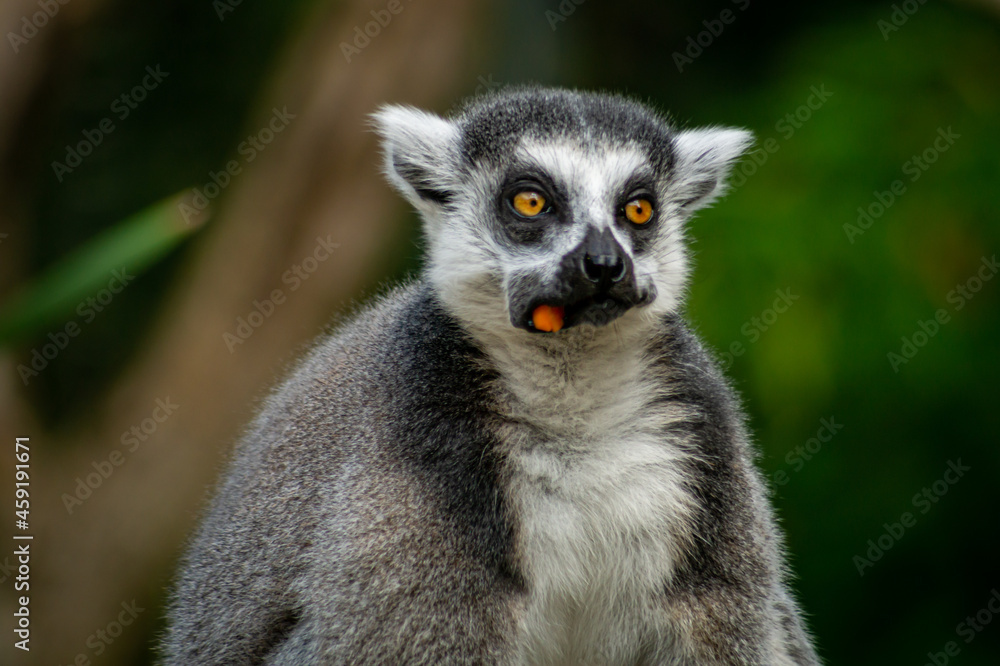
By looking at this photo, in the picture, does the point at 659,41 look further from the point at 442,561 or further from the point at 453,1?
the point at 442,561

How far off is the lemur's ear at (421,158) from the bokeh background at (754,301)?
108 inches

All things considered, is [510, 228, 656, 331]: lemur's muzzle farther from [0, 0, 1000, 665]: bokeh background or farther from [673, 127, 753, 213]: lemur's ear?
[0, 0, 1000, 665]: bokeh background

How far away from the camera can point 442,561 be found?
355 cm

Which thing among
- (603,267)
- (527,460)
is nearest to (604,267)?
(603,267)

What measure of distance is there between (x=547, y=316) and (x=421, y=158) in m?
1.05

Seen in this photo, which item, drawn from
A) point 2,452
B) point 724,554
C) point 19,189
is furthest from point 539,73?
point 724,554

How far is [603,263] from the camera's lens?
11.4 feet

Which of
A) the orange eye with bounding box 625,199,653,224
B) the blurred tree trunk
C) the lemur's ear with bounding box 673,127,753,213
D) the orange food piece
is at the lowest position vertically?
the blurred tree trunk

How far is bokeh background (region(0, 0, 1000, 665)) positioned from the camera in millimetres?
7141

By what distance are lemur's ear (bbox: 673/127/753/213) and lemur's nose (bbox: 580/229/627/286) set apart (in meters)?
0.96

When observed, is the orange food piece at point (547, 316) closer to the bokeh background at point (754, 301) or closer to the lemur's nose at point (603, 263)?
the lemur's nose at point (603, 263)

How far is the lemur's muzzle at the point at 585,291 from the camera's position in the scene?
3.49 meters

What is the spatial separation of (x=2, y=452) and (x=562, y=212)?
5073 mm

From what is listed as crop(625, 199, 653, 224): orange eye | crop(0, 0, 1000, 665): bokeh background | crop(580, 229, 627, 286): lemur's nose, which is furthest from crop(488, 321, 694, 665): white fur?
crop(0, 0, 1000, 665): bokeh background
